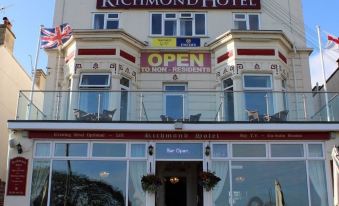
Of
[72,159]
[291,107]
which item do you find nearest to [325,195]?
[291,107]

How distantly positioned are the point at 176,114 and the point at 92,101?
284 centimetres

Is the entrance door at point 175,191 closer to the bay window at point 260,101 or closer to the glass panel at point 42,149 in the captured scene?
the bay window at point 260,101

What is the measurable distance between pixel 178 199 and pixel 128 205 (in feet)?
10.7

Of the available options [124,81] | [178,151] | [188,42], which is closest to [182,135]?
[178,151]

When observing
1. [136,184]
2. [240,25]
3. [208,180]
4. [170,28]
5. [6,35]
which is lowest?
[136,184]

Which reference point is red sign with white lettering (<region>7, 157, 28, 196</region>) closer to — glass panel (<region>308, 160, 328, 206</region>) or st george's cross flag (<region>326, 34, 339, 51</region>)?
glass panel (<region>308, 160, 328, 206</region>)

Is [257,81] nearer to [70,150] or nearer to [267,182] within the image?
[267,182]

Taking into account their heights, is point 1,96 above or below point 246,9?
below

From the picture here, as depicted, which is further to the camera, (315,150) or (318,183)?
(315,150)

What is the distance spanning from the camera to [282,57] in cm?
1842

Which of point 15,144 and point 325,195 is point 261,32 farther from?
point 15,144

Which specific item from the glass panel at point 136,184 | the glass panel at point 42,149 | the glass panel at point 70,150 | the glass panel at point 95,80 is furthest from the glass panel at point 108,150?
the glass panel at point 95,80

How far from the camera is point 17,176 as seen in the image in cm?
1473

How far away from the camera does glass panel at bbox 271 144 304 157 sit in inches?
596
